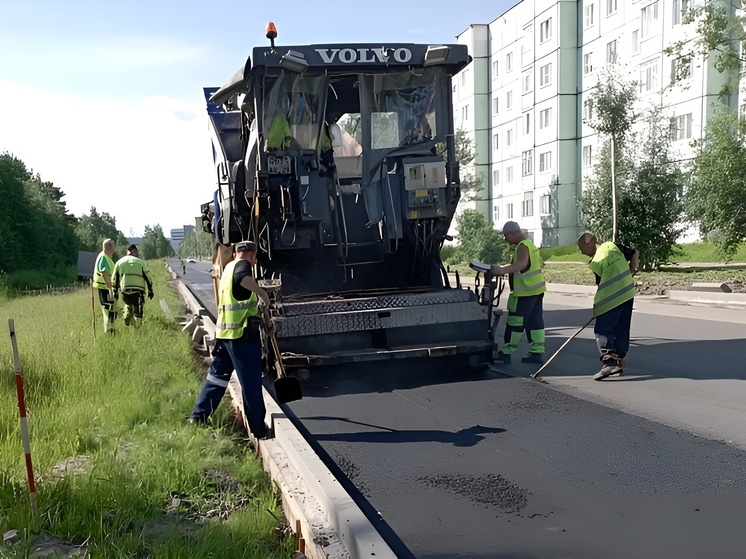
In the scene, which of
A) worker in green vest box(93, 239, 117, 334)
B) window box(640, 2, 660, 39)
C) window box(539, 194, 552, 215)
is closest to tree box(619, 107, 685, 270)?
window box(640, 2, 660, 39)

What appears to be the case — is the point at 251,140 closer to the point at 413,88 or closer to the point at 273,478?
the point at 413,88

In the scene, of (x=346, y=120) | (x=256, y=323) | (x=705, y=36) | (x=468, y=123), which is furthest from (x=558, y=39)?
(x=256, y=323)

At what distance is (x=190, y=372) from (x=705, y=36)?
17.2 meters

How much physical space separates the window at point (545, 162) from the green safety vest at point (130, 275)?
38009mm

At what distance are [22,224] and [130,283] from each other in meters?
31.3

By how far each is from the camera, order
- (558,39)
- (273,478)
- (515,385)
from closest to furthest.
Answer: (273,478) < (515,385) < (558,39)

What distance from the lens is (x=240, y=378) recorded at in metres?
5.15

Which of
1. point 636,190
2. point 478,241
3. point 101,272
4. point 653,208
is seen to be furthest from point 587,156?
point 101,272

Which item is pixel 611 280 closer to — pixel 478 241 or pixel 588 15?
pixel 478 241

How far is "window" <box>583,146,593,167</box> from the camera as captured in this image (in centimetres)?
4278

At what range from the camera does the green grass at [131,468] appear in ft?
11.3

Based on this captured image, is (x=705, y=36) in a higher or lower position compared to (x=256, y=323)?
higher

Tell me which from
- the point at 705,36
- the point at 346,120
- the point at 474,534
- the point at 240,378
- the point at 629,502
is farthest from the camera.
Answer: the point at 705,36

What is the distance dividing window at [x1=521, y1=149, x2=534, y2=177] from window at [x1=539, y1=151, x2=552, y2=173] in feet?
3.79
